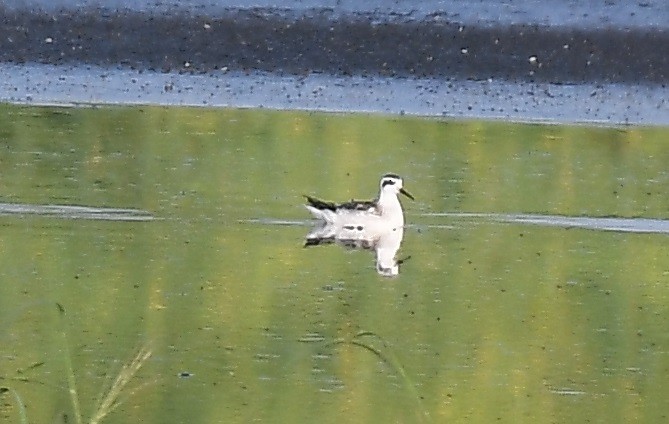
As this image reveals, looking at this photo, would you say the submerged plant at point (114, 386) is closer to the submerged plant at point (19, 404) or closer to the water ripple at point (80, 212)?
the submerged plant at point (19, 404)

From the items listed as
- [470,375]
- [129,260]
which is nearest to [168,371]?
[129,260]

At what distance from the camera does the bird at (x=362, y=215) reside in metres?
1.26

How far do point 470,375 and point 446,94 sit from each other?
38cm

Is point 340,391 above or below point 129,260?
below

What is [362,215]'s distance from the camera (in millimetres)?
1266

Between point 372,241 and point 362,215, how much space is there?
0.13ft

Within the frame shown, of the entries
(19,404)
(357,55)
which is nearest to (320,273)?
(357,55)

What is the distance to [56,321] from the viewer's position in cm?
126

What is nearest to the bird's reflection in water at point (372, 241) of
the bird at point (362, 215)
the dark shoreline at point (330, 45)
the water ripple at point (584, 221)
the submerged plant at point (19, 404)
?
the bird at point (362, 215)

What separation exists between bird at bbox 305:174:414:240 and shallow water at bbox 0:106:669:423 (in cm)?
2

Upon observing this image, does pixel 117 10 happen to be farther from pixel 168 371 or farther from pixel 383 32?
pixel 168 371

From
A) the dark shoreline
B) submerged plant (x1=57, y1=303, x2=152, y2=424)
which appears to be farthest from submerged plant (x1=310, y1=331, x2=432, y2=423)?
the dark shoreline

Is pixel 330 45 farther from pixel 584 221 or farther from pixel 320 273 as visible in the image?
pixel 584 221

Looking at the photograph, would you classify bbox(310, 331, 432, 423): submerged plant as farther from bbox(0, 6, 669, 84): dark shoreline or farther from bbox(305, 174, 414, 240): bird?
bbox(0, 6, 669, 84): dark shoreline
